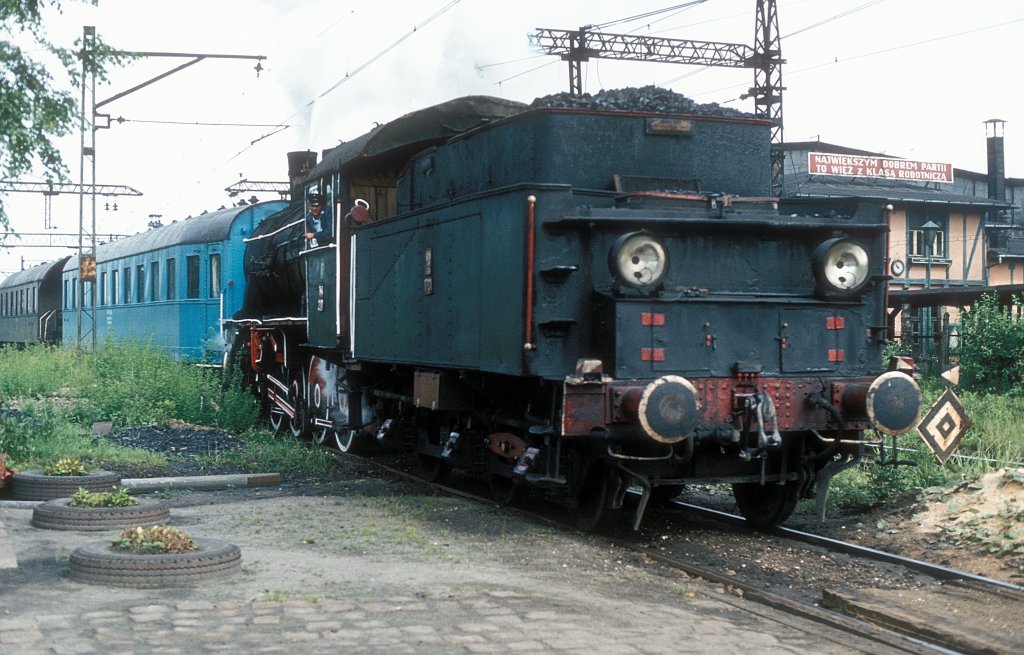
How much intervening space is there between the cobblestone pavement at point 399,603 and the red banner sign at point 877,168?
34.4 metres

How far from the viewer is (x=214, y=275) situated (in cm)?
1873

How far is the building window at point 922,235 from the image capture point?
3819cm

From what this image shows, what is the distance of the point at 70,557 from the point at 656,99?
17.1 feet

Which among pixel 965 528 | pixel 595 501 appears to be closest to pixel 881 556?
pixel 965 528

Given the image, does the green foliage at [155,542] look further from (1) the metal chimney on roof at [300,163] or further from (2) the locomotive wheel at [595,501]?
(1) the metal chimney on roof at [300,163]

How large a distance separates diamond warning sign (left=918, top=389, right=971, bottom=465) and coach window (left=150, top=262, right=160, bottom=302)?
1539cm

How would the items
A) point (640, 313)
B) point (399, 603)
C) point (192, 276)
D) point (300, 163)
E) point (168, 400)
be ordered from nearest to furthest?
point (399, 603)
point (640, 313)
point (168, 400)
point (300, 163)
point (192, 276)

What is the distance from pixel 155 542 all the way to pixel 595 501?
10.5ft

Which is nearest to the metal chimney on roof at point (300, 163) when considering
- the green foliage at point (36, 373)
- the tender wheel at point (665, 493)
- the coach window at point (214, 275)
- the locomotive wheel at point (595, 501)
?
the coach window at point (214, 275)

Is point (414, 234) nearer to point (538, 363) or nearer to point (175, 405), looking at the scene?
point (538, 363)

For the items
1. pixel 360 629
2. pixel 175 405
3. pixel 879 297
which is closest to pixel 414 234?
pixel 879 297

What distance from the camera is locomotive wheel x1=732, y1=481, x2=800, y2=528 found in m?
8.55

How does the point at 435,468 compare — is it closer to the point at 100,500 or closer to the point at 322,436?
the point at 322,436

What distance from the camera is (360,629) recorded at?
5406mm
